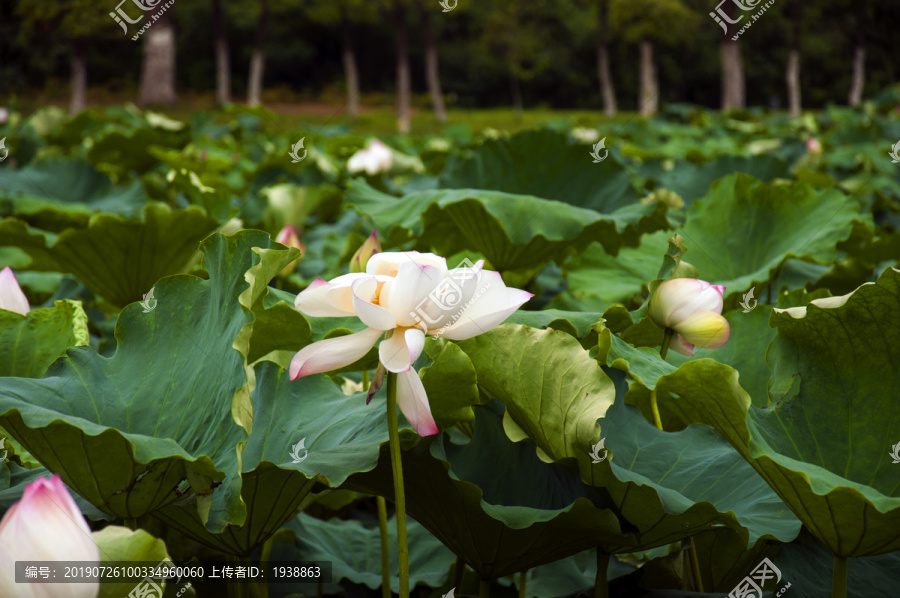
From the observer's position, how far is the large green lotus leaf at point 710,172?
91.8 inches

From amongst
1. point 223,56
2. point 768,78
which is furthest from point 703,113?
point 768,78

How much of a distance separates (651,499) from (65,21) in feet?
31.7

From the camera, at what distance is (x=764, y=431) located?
76 centimetres

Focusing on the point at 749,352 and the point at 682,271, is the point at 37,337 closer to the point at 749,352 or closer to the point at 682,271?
the point at 682,271

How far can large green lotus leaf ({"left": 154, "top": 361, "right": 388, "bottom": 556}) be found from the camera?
2.26 feet

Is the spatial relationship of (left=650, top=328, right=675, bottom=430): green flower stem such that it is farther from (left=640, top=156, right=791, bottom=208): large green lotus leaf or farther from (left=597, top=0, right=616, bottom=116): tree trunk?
(left=597, top=0, right=616, bottom=116): tree trunk

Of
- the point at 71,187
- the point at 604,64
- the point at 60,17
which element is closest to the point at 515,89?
the point at 604,64

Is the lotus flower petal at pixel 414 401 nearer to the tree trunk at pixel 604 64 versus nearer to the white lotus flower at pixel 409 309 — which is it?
the white lotus flower at pixel 409 309

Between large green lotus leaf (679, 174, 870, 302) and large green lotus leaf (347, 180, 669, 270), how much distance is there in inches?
4.4

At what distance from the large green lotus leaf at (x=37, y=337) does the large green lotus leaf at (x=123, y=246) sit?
25.4 inches

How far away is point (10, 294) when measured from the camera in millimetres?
946

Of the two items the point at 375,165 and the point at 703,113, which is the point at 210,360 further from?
the point at 703,113

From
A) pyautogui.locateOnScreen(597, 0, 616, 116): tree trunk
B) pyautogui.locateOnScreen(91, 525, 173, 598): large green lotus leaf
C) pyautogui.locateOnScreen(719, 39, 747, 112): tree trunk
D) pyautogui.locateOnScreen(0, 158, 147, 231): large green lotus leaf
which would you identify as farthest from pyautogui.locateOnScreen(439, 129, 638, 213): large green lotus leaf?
pyautogui.locateOnScreen(597, 0, 616, 116): tree trunk

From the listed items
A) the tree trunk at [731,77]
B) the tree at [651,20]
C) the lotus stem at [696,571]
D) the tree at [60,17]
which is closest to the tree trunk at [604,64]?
the tree at [651,20]
